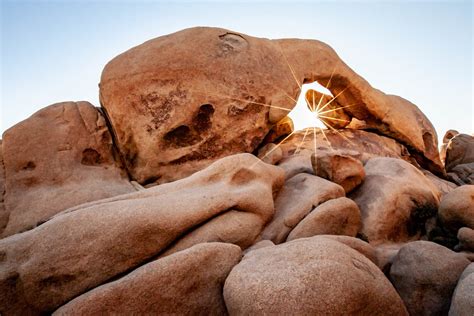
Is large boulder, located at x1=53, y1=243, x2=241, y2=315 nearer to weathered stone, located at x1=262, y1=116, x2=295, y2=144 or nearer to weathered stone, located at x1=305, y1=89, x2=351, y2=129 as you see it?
weathered stone, located at x1=262, y1=116, x2=295, y2=144

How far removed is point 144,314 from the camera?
3562 mm

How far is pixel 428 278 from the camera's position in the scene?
4.19 m

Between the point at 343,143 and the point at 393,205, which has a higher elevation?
the point at 343,143

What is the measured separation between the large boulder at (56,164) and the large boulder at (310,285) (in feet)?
16.0

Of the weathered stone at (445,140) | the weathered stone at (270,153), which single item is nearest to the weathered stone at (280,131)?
the weathered stone at (270,153)

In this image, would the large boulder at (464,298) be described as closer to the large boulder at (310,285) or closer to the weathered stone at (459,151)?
the large boulder at (310,285)

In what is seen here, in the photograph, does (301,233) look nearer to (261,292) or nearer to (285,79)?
(261,292)

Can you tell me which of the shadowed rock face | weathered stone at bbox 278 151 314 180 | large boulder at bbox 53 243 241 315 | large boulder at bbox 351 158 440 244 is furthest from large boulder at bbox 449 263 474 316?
the shadowed rock face

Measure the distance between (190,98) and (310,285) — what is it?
5.98 m

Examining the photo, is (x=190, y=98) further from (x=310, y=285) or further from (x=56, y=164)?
(x=310, y=285)

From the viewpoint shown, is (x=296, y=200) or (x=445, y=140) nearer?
(x=296, y=200)

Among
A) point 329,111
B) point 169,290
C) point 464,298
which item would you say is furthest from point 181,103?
point 464,298

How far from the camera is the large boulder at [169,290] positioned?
3.54 meters

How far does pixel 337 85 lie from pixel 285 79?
2427mm
